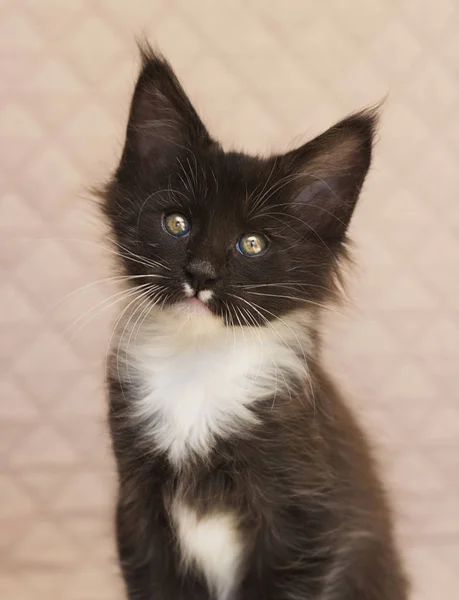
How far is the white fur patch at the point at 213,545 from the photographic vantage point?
1.14 meters

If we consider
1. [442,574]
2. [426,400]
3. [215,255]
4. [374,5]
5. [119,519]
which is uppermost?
[374,5]

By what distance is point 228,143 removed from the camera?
1533mm

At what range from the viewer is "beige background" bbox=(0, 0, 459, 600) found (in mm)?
1560

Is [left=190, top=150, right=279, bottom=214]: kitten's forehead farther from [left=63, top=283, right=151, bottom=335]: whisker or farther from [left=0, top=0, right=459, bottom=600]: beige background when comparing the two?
[left=0, top=0, right=459, bottom=600]: beige background

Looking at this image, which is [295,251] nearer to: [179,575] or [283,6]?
[179,575]

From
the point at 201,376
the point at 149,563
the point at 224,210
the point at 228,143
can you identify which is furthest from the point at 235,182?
the point at 149,563

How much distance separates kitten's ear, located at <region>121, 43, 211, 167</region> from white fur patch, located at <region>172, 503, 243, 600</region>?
50cm

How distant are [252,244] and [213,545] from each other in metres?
0.42

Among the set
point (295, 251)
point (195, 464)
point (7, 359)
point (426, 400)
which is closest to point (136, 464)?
point (195, 464)

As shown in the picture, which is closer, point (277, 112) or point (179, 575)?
point (179, 575)

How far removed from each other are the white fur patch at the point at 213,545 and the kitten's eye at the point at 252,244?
0.36 m

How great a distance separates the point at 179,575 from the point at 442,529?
0.66 meters

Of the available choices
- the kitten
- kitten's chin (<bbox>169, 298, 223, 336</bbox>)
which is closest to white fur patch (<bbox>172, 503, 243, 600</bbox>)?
the kitten

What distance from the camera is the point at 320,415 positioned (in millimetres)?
1195
